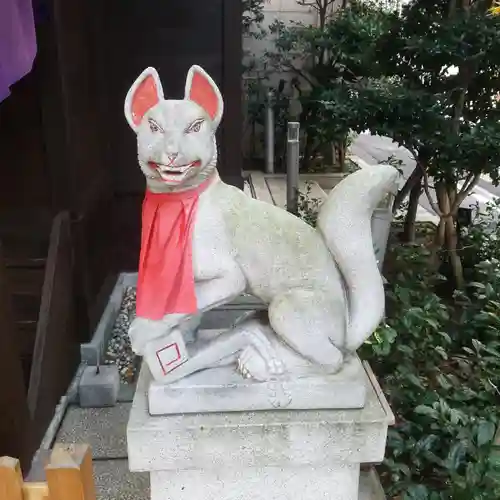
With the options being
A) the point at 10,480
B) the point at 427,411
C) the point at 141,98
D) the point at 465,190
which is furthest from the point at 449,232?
the point at 10,480

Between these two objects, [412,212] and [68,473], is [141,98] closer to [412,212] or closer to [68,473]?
[68,473]

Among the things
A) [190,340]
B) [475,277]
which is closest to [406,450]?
[190,340]

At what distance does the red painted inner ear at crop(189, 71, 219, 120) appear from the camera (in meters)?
1.49

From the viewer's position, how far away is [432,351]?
2883 millimetres

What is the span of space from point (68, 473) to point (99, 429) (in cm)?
172

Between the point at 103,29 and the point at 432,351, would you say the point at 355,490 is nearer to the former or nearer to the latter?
the point at 432,351

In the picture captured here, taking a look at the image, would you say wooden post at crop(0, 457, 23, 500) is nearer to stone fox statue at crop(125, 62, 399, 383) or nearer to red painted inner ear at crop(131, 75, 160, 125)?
stone fox statue at crop(125, 62, 399, 383)

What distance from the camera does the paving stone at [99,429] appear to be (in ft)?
8.65

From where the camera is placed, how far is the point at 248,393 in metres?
1.63

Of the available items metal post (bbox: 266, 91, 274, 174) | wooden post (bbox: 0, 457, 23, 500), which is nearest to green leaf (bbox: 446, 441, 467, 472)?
wooden post (bbox: 0, 457, 23, 500)

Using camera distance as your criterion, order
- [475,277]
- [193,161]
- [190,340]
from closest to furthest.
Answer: [193,161], [190,340], [475,277]

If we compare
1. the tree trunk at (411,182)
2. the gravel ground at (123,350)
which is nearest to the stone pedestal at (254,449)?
the gravel ground at (123,350)

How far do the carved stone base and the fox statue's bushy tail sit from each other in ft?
0.42

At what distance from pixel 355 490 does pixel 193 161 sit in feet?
3.61
